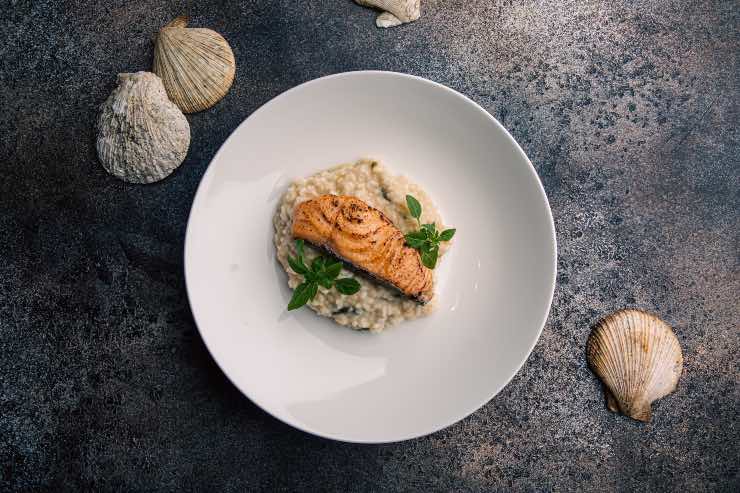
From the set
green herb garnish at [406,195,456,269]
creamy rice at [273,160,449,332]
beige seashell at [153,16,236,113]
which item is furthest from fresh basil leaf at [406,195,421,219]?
beige seashell at [153,16,236,113]

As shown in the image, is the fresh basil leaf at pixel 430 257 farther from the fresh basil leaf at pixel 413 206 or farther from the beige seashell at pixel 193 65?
the beige seashell at pixel 193 65

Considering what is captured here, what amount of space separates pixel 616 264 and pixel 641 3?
1.27m

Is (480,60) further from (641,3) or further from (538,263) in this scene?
(538,263)

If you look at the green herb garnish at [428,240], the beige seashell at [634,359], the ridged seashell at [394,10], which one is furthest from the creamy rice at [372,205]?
the beige seashell at [634,359]

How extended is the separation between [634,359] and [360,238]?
1434 millimetres

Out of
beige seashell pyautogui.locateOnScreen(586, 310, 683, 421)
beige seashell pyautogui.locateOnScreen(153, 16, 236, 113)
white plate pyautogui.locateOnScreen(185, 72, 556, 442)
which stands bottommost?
beige seashell pyautogui.locateOnScreen(586, 310, 683, 421)

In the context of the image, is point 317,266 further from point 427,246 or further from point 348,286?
point 427,246

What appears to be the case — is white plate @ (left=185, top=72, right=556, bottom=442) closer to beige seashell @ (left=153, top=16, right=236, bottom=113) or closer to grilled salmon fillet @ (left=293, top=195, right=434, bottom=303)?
grilled salmon fillet @ (left=293, top=195, right=434, bottom=303)

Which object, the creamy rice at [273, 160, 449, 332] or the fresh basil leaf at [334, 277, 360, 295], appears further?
the creamy rice at [273, 160, 449, 332]

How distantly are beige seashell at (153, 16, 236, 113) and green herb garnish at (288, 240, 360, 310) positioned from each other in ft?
2.96

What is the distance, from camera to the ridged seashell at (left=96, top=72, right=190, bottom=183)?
247cm

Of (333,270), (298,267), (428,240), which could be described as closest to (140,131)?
(298,267)

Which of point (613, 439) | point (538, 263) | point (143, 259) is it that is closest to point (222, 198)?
point (143, 259)

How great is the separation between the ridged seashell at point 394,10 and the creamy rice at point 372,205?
72cm
